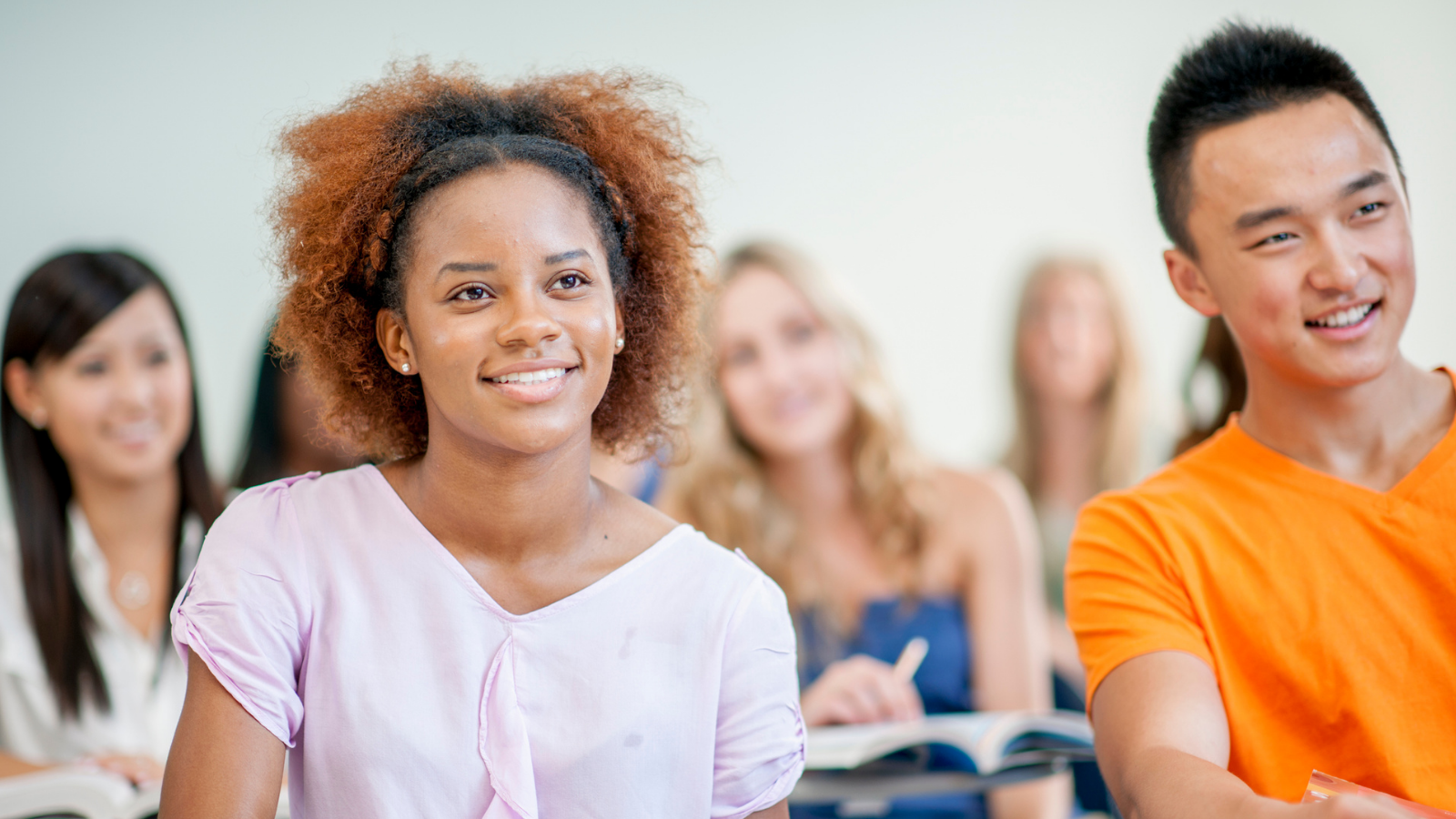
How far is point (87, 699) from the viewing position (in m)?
2.66

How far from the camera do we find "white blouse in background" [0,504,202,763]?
2.65 meters

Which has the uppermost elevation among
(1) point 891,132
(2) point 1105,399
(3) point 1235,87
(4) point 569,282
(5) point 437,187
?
(1) point 891,132

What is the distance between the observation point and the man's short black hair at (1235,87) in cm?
170

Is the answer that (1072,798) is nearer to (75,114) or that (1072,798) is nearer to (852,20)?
(852,20)

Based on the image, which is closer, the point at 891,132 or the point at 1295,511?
the point at 1295,511

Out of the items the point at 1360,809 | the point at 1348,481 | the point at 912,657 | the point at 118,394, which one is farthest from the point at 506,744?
the point at 118,394

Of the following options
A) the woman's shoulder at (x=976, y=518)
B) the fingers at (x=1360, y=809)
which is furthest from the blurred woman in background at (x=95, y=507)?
the fingers at (x=1360, y=809)

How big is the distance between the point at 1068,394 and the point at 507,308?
9.92 feet

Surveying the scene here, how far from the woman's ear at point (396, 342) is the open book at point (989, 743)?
38.6 inches

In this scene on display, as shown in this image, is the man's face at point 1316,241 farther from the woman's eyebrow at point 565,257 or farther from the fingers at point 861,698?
the fingers at point 861,698

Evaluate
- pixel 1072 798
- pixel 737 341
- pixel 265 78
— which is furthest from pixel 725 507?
pixel 265 78

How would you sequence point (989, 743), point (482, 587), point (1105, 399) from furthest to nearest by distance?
point (1105, 399), point (989, 743), point (482, 587)

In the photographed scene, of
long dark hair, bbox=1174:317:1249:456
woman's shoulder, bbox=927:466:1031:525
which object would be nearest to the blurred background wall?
woman's shoulder, bbox=927:466:1031:525

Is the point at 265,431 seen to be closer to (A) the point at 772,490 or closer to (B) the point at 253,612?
(A) the point at 772,490
